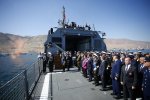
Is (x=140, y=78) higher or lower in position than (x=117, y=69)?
lower

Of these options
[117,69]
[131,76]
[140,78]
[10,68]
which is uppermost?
[117,69]

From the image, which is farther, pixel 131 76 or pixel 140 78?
pixel 140 78

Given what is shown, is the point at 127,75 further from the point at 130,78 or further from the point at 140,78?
the point at 140,78

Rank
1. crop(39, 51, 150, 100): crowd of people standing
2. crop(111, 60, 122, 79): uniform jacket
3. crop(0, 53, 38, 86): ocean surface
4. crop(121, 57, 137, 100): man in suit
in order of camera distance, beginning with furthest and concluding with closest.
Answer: crop(0, 53, 38, 86): ocean surface → crop(111, 60, 122, 79): uniform jacket → crop(121, 57, 137, 100): man in suit → crop(39, 51, 150, 100): crowd of people standing

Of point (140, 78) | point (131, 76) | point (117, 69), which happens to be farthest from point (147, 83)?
point (117, 69)

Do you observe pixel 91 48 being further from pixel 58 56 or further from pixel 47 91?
pixel 47 91

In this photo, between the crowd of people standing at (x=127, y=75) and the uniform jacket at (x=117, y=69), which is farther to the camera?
the uniform jacket at (x=117, y=69)

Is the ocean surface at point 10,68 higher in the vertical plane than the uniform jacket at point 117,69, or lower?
lower

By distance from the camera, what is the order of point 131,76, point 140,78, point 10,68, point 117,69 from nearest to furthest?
point 131,76 → point 140,78 → point 117,69 → point 10,68

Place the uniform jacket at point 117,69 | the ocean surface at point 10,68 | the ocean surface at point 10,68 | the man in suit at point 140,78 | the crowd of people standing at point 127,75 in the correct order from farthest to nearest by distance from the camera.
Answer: the ocean surface at point 10,68, the ocean surface at point 10,68, the uniform jacket at point 117,69, the man in suit at point 140,78, the crowd of people standing at point 127,75

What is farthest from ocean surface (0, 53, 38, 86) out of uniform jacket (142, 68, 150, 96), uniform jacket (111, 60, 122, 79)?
uniform jacket (142, 68, 150, 96)

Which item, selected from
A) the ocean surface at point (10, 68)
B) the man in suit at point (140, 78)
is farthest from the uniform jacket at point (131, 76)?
the ocean surface at point (10, 68)

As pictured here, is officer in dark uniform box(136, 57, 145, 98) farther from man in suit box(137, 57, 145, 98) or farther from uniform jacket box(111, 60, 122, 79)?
uniform jacket box(111, 60, 122, 79)

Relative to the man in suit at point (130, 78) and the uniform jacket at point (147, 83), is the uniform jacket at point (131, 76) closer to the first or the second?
the man in suit at point (130, 78)
